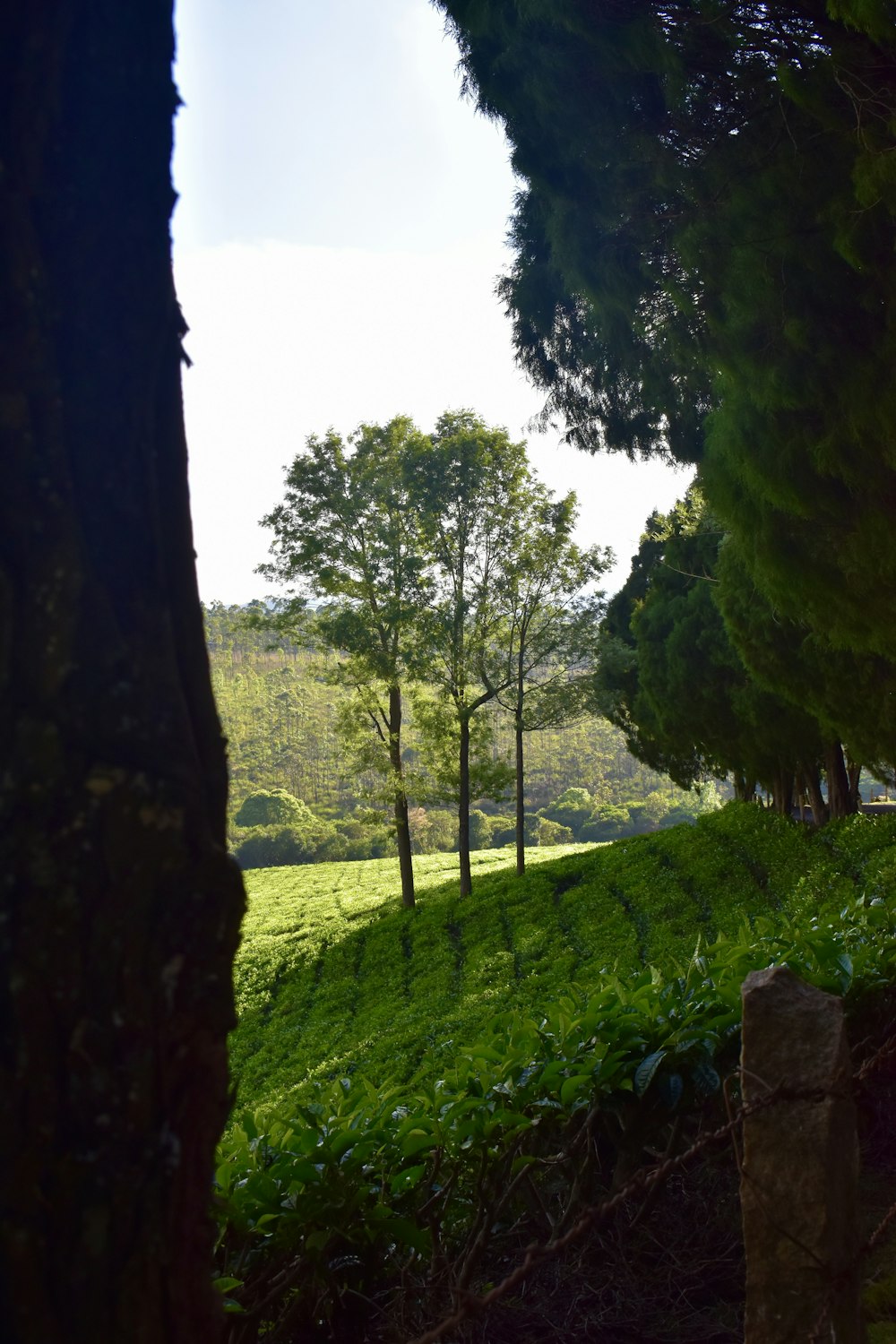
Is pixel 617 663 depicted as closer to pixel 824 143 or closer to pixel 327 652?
pixel 327 652

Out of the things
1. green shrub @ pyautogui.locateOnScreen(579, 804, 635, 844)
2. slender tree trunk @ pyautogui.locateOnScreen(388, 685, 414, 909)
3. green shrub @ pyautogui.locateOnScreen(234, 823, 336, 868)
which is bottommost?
green shrub @ pyautogui.locateOnScreen(579, 804, 635, 844)

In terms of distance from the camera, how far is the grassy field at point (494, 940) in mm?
11016

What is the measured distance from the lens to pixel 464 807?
1962 cm

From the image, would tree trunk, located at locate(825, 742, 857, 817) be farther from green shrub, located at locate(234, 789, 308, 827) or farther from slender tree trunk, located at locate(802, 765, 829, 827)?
green shrub, located at locate(234, 789, 308, 827)

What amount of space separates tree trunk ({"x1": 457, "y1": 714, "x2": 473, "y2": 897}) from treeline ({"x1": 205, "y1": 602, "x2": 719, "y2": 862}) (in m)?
24.8

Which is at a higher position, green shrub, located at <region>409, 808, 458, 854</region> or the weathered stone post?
the weathered stone post

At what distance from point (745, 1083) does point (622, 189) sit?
15.7 ft

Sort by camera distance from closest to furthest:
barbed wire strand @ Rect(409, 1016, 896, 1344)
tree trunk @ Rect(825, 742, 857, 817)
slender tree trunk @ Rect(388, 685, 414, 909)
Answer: barbed wire strand @ Rect(409, 1016, 896, 1344)
tree trunk @ Rect(825, 742, 857, 817)
slender tree trunk @ Rect(388, 685, 414, 909)

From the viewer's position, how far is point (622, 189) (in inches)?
204

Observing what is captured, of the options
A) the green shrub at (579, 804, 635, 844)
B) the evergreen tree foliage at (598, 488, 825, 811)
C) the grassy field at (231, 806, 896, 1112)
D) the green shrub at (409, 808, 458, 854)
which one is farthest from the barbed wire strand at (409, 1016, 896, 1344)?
the green shrub at (579, 804, 635, 844)

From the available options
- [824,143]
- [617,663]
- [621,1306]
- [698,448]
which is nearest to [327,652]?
[617,663]

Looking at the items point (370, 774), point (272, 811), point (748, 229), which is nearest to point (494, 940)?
point (748, 229)

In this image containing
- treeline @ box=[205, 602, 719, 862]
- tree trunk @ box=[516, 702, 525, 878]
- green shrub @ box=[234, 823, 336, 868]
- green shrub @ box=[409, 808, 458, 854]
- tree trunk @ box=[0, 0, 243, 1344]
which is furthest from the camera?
treeline @ box=[205, 602, 719, 862]

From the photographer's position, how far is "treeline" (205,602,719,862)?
183ft
